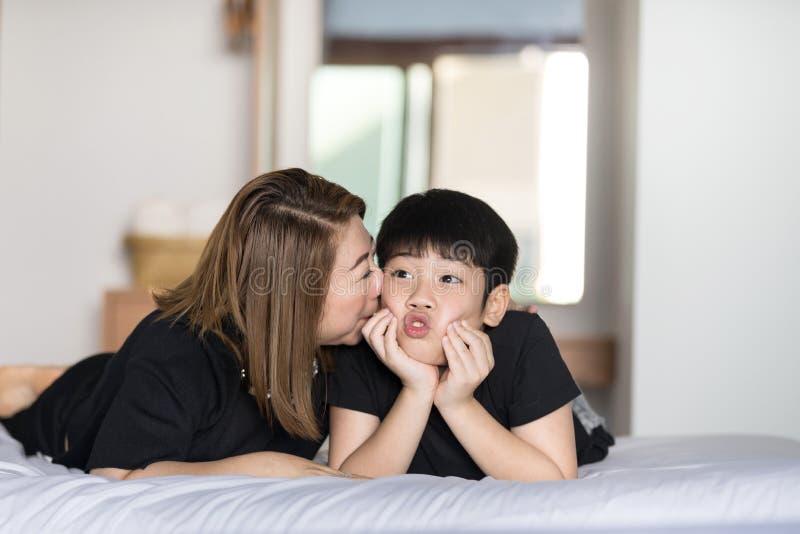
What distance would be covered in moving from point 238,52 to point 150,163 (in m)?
0.56

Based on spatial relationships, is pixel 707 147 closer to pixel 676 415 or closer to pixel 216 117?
pixel 676 415

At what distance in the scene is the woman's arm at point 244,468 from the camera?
1175mm

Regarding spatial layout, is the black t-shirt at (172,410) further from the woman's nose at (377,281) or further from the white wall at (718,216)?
the white wall at (718,216)

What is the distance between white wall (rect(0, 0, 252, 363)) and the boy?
212 cm

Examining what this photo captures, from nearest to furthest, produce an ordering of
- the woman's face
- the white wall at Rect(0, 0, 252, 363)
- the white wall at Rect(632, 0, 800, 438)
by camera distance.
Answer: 1. the woman's face
2. the white wall at Rect(632, 0, 800, 438)
3. the white wall at Rect(0, 0, 252, 363)

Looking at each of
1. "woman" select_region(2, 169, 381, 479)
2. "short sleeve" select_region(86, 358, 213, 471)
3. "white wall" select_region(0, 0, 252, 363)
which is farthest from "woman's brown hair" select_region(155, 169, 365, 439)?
"white wall" select_region(0, 0, 252, 363)

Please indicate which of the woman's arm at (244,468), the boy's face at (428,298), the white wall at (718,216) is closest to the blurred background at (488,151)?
the white wall at (718,216)

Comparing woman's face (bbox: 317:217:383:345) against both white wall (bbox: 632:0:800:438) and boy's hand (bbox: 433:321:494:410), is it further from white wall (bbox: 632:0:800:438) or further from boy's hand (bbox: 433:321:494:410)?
white wall (bbox: 632:0:800:438)

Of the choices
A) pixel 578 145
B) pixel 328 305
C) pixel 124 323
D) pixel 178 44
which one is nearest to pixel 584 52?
pixel 578 145

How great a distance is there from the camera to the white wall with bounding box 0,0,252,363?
3.41 metres

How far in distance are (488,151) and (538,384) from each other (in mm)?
1909

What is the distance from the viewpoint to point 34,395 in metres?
1.97

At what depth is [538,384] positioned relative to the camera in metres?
1.33

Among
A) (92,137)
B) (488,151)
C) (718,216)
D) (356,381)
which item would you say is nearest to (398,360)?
(356,381)
